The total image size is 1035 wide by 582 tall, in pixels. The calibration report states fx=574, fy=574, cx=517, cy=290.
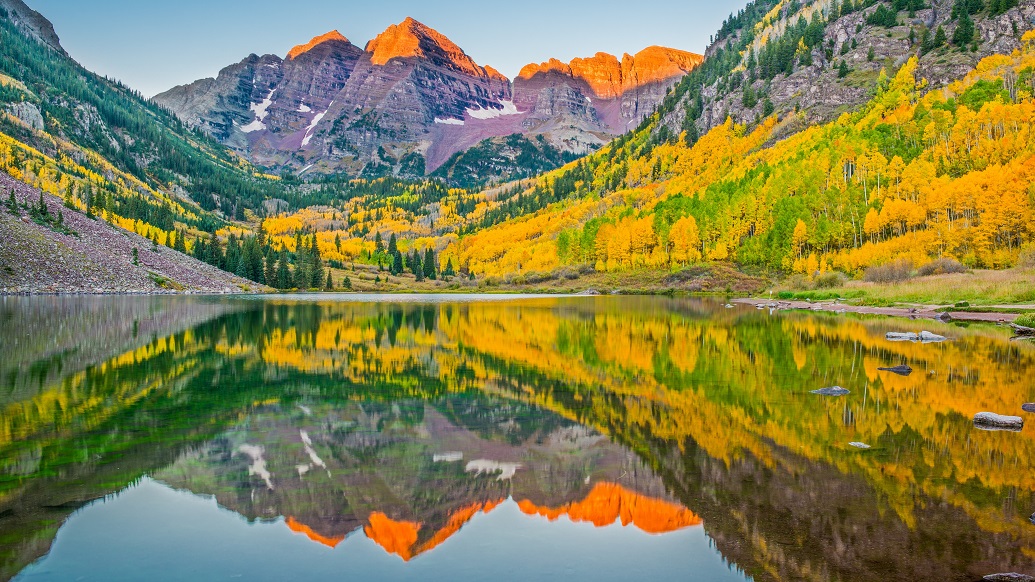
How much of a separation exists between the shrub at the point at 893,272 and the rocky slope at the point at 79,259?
5111 inches

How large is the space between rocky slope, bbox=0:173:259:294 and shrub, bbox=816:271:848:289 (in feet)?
418

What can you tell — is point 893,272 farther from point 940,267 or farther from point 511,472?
point 511,472

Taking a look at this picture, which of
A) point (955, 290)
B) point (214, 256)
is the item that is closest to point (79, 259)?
point (214, 256)

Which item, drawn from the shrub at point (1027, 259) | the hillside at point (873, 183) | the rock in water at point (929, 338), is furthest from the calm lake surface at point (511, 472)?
the hillside at point (873, 183)

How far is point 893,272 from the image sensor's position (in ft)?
234

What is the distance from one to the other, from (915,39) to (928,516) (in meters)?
207

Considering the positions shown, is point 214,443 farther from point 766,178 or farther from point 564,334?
point 766,178

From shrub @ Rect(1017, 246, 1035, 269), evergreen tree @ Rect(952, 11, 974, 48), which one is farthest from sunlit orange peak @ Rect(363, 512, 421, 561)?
evergreen tree @ Rect(952, 11, 974, 48)

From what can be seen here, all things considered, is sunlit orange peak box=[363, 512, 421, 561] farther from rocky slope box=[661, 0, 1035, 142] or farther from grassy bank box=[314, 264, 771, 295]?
rocky slope box=[661, 0, 1035, 142]

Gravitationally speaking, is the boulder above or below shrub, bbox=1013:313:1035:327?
below

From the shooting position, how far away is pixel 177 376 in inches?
886

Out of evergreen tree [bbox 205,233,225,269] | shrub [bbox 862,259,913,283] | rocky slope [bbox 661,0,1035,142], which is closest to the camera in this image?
shrub [bbox 862,259,913,283]

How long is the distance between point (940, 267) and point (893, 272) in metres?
4.82

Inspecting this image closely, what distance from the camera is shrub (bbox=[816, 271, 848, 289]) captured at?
82.8 meters
